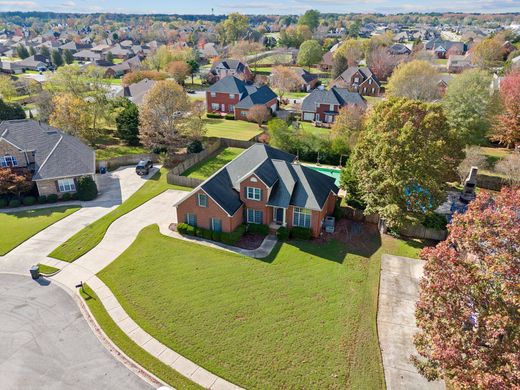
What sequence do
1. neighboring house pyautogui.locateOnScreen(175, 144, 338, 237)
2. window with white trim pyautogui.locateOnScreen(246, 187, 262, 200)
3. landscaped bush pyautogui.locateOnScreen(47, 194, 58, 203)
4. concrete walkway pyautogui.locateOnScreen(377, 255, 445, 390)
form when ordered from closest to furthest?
concrete walkway pyautogui.locateOnScreen(377, 255, 445, 390) < neighboring house pyautogui.locateOnScreen(175, 144, 338, 237) < window with white trim pyautogui.locateOnScreen(246, 187, 262, 200) < landscaped bush pyautogui.locateOnScreen(47, 194, 58, 203)

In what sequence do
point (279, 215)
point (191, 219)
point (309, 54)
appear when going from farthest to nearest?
1. point (309, 54)
2. point (279, 215)
3. point (191, 219)

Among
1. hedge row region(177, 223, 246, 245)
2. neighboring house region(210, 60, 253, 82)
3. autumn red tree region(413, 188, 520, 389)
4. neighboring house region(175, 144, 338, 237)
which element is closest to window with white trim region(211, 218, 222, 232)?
neighboring house region(175, 144, 338, 237)

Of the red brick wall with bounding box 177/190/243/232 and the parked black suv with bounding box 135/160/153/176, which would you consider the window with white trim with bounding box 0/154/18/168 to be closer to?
the parked black suv with bounding box 135/160/153/176

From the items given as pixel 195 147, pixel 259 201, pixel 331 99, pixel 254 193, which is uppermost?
Answer: pixel 331 99

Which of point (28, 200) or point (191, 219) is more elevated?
point (191, 219)

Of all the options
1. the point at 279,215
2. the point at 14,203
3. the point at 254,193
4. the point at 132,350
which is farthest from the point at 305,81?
the point at 132,350

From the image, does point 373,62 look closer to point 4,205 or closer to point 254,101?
point 254,101

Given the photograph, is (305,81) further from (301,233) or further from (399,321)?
(399,321)
